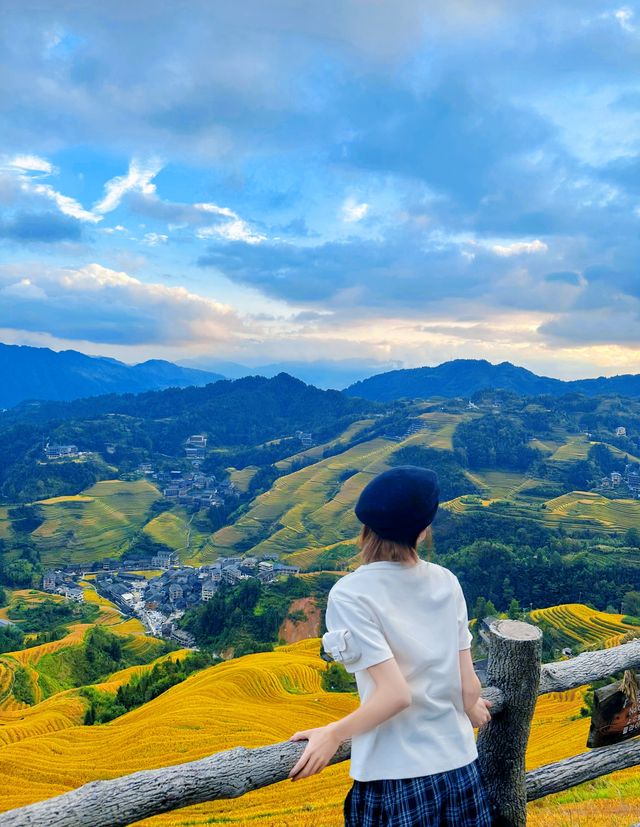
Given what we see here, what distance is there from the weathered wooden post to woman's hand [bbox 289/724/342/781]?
1.17 metres

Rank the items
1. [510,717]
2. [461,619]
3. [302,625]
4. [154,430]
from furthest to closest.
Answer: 1. [154,430]
2. [302,625]
3. [510,717]
4. [461,619]

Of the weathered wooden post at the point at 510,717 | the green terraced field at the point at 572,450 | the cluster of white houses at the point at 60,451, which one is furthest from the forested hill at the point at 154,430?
the weathered wooden post at the point at 510,717

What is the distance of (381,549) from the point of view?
200 centimetres

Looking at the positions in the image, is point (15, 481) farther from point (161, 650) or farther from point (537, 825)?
point (537, 825)

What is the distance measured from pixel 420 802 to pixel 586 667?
6.17 ft

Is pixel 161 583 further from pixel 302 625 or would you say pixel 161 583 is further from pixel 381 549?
pixel 381 549

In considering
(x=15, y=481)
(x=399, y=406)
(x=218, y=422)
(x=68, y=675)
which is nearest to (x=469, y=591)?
(x=68, y=675)

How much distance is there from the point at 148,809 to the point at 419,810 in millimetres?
987

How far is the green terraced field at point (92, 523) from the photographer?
7856 cm

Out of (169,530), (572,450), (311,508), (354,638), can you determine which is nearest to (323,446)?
(311,508)

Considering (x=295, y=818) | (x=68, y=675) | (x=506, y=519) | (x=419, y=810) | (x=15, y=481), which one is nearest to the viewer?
(x=419, y=810)

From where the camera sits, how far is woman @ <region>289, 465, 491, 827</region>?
188cm

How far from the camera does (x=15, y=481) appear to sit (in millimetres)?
109750

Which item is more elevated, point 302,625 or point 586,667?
point 586,667
